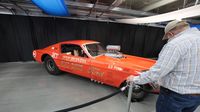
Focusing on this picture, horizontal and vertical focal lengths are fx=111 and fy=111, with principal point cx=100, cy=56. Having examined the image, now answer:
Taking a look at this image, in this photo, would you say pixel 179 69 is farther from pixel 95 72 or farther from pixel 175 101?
pixel 95 72

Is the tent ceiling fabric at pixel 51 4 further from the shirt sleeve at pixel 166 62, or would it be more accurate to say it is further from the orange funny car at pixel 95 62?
the shirt sleeve at pixel 166 62

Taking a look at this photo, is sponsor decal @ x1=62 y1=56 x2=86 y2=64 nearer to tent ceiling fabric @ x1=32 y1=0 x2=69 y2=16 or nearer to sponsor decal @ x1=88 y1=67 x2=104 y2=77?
sponsor decal @ x1=88 y1=67 x2=104 y2=77

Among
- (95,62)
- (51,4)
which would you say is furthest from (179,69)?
(51,4)

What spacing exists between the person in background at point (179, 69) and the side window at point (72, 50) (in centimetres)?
224

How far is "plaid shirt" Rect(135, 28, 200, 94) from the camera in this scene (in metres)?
0.97

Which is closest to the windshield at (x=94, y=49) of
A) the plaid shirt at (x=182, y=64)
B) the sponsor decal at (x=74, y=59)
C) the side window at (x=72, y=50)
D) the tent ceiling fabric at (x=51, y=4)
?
the side window at (x=72, y=50)

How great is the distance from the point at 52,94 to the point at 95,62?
1.26 m

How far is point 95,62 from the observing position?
2.78m

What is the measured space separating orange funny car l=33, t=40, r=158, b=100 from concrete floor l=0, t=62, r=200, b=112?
0.30 m

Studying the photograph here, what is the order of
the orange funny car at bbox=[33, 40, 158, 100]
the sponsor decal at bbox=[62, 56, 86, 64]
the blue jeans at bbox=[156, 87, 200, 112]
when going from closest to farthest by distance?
1. the blue jeans at bbox=[156, 87, 200, 112]
2. the orange funny car at bbox=[33, 40, 158, 100]
3. the sponsor decal at bbox=[62, 56, 86, 64]

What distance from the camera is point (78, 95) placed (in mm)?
2660

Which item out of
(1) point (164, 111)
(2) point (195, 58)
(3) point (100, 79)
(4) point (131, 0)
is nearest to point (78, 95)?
(3) point (100, 79)

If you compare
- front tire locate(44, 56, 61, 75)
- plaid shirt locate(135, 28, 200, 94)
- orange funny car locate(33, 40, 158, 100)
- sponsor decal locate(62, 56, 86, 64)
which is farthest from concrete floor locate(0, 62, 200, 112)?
plaid shirt locate(135, 28, 200, 94)

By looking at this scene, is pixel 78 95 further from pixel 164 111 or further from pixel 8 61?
pixel 8 61
